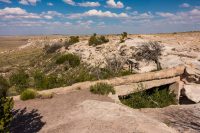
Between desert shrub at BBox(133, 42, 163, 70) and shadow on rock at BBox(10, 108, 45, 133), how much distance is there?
19501mm

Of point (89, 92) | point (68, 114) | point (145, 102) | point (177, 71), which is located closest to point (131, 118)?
point (68, 114)

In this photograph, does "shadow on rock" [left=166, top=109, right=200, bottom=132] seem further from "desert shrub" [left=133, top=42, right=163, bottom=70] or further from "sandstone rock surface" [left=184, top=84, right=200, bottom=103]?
"desert shrub" [left=133, top=42, right=163, bottom=70]

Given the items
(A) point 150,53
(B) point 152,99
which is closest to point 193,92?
(B) point 152,99

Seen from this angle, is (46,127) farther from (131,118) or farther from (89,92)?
(89,92)

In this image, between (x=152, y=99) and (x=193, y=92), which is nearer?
(x=152, y=99)

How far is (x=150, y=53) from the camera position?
116ft

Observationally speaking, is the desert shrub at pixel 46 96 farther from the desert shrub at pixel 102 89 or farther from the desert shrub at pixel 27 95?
the desert shrub at pixel 102 89

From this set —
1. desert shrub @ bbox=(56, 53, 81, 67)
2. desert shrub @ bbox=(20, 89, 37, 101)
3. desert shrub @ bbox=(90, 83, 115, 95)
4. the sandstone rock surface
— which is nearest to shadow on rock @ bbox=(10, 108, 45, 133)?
desert shrub @ bbox=(20, 89, 37, 101)

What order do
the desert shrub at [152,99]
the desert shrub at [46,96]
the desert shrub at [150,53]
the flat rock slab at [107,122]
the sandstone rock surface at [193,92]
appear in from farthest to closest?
the desert shrub at [150,53] → the sandstone rock surface at [193,92] → the desert shrub at [152,99] → the desert shrub at [46,96] → the flat rock slab at [107,122]

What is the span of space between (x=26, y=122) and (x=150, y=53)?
22690mm

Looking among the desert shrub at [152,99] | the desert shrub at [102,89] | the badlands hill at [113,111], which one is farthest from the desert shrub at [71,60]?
the desert shrub at [102,89]

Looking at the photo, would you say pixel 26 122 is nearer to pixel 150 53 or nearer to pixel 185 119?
pixel 185 119

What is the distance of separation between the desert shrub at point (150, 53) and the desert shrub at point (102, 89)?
536 inches

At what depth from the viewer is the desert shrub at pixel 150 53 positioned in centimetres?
3408
